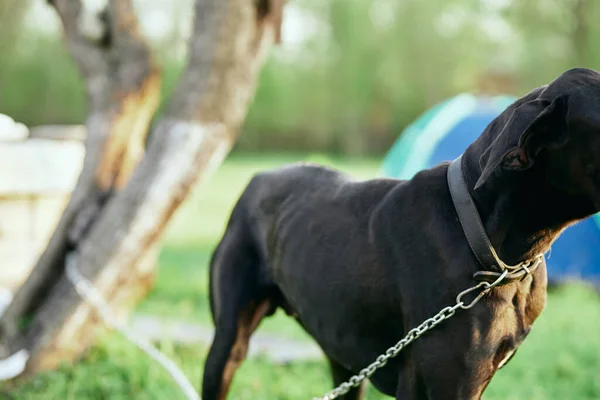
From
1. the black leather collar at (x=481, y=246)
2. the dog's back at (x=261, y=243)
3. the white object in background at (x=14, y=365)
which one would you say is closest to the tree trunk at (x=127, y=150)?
the white object in background at (x=14, y=365)

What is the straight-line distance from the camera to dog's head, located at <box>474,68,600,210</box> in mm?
2008

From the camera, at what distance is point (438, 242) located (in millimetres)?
2295

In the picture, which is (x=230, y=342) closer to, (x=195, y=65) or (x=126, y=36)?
A: (x=195, y=65)

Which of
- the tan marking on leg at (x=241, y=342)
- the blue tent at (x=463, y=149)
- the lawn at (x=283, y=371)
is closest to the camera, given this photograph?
the tan marking on leg at (x=241, y=342)

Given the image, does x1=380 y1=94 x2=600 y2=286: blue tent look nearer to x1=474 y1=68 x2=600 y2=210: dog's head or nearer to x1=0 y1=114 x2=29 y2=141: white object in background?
x1=0 y1=114 x2=29 y2=141: white object in background

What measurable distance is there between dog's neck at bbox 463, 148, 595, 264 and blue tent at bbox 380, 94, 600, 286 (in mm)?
4658

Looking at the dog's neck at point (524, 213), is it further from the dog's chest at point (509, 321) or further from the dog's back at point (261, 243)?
the dog's back at point (261, 243)

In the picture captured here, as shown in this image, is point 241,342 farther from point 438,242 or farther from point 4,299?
→ point 4,299

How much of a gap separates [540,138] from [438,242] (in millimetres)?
455

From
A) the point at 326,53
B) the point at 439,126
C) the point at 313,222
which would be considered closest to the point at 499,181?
the point at 313,222

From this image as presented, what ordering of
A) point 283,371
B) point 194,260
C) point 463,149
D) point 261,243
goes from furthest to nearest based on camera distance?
1. point 194,260
2. point 463,149
3. point 283,371
4. point 261,243

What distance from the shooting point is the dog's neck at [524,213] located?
2.14 metres

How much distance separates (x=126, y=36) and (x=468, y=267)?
3.08 meters

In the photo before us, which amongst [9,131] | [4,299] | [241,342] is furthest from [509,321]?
[9,131]
